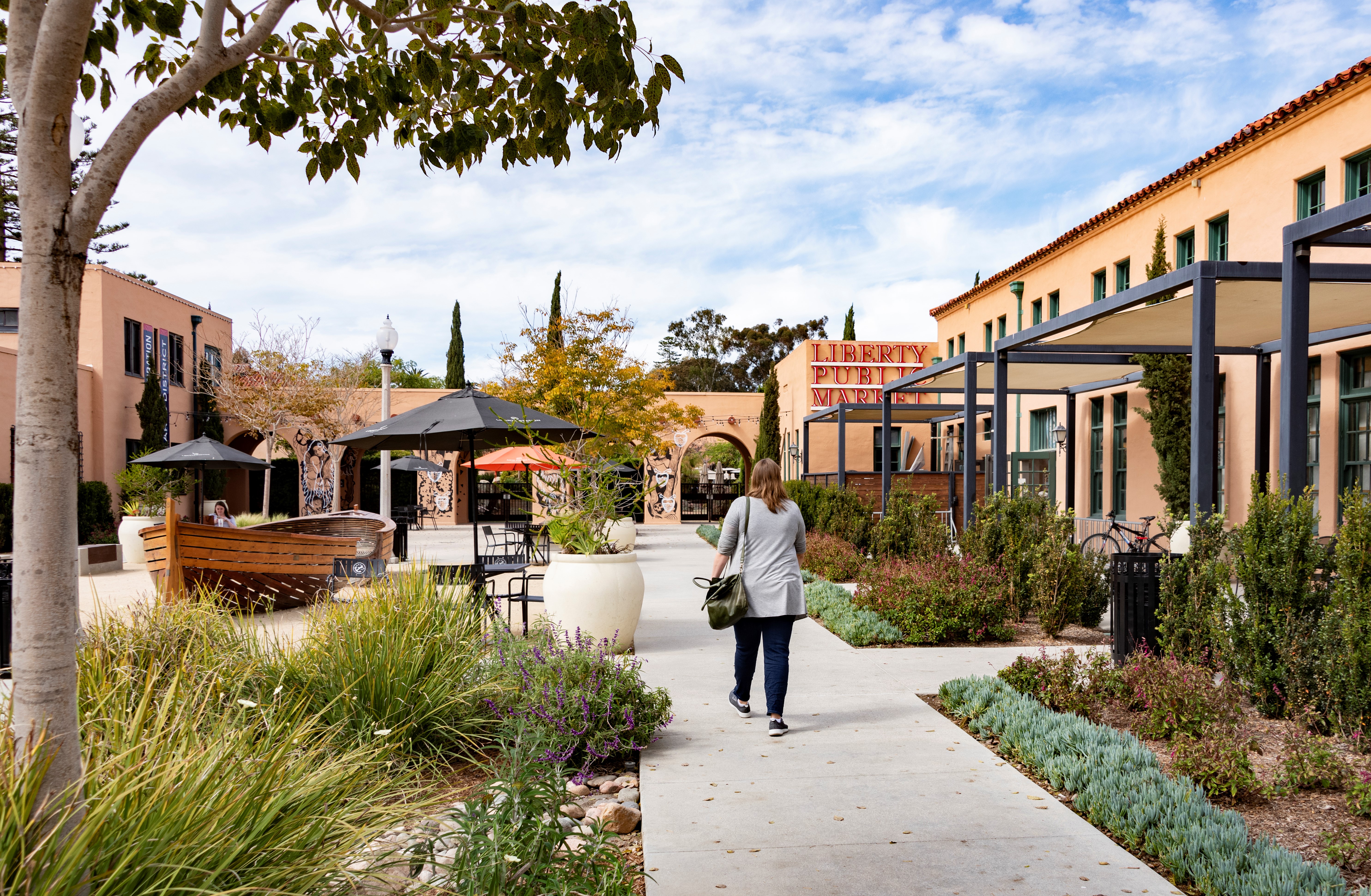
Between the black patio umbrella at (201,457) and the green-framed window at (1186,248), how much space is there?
16.7 metres

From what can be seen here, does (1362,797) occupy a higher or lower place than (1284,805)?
higher

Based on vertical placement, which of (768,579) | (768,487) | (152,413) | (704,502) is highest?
(152,413)

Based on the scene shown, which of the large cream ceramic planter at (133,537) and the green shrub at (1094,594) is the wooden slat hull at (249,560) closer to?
the large cream ceramic planter at (133,537)

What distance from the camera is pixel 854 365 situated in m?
30.5

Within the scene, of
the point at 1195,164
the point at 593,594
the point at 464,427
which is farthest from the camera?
the point at 1195,164

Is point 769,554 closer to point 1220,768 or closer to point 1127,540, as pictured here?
point 1220,768

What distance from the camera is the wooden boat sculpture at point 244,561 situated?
9.58m

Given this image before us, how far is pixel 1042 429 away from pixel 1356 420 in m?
10.2

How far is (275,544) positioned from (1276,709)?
958cm

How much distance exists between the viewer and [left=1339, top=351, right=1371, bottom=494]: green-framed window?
11398 millimetres

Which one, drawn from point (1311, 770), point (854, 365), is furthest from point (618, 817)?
point (854, 365)

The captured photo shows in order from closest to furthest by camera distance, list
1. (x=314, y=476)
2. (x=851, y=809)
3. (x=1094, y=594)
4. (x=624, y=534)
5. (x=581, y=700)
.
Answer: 1. (x=851, y=809)
2. (x=581, y=700)
3. (x=1094, y=594)
4. (x=624, y=534)
5. (x=314, y=476)

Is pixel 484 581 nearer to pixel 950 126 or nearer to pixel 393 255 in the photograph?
pixel 950 126

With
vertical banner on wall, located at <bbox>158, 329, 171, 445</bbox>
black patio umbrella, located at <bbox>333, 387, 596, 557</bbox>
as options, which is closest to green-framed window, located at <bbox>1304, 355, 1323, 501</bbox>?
black patio umbrella, located at <bbox>333, 387, 596, 557</bbox>
